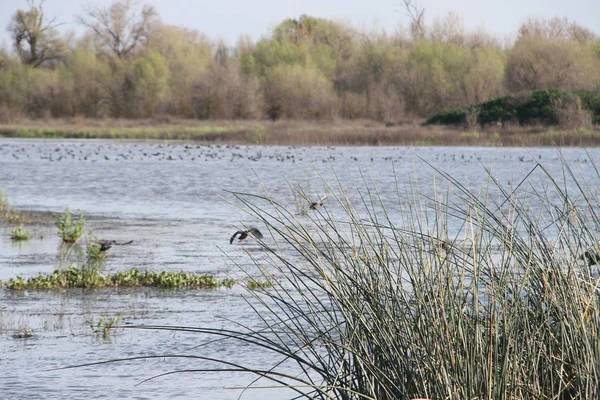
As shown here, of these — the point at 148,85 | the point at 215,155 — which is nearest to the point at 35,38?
the point at 148,85

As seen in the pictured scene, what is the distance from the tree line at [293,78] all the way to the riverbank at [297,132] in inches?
116

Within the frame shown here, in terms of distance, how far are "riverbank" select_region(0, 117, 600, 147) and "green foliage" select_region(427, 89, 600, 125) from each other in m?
1.62

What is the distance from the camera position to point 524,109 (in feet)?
140

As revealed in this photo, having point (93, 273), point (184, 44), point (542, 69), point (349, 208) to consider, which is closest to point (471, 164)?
point (93, 273)

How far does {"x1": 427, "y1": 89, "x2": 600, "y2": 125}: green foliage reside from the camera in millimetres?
41656

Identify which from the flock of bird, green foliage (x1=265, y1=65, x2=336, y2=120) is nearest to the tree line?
green foliage (x1=265, y1=65, x2=336, y2=120)

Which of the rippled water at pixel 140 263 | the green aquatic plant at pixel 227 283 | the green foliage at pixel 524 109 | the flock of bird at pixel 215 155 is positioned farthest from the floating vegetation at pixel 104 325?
the green foliage at pixel 524 109

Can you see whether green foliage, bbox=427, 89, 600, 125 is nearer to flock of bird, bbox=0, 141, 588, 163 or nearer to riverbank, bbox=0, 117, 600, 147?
riverbank, bbox=0, 117, 600, 147

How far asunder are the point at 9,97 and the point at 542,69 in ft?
102

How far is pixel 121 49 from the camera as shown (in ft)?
231

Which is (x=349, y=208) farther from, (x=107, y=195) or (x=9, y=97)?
(x=9, y=97)

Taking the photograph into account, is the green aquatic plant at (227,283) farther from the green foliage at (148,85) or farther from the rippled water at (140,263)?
the green foliage at (148,85)

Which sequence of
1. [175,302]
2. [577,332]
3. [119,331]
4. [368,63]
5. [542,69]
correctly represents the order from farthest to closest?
[368,63]
[542,69]
[175,302]
[119,331]
[577,332]

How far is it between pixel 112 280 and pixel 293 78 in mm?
49077
